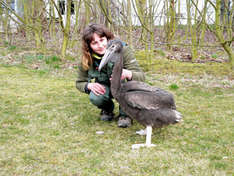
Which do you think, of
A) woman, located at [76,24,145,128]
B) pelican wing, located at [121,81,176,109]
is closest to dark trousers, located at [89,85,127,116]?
woman, located at [76,24,145,128]

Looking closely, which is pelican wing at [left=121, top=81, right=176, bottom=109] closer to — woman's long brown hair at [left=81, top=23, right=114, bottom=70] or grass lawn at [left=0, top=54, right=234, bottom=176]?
grass lawn at [left=0, top=54, right=234, bottom=176]

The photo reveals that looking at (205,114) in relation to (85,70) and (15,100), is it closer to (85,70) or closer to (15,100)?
(85,70)

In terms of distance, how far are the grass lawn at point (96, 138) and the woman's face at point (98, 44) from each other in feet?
3.74

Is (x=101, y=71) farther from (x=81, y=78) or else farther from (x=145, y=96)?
(x=145, y=96)

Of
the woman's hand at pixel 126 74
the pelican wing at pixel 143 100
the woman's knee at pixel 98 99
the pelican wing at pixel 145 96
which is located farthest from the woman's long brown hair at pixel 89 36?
the pelican wing at pixel 143 100

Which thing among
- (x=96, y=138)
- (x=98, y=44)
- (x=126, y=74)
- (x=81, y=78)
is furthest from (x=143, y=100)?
(x=81, y=78)

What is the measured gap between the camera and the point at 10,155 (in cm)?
312

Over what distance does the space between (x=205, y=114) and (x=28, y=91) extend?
3807mm

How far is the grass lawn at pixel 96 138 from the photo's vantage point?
2.87 m

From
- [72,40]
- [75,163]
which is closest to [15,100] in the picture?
[75,163]

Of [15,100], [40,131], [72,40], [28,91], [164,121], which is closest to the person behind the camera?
[164,121]

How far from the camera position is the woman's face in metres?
3.96

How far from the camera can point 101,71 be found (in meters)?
4.22

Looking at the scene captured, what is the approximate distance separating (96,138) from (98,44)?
1307 millimetres
